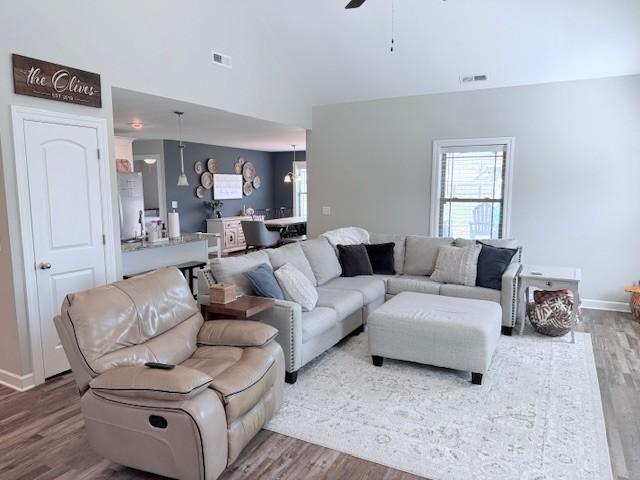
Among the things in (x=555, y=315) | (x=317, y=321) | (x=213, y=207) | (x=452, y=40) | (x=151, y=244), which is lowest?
(x=555, y=315)

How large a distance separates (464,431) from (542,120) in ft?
13.7

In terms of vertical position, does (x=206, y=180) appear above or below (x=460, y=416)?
above

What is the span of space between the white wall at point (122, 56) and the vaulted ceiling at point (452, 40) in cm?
55

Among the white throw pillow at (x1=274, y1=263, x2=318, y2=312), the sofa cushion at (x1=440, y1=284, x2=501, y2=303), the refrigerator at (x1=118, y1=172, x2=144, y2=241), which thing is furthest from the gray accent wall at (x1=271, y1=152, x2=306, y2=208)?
the white throw pillow at (x1=274, y1=263, x2=318, y2=312)

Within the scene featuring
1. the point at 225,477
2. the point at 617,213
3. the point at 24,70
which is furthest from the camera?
the point at 617,213

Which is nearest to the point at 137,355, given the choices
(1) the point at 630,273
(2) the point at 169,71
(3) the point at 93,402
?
(3) the point at 93,402

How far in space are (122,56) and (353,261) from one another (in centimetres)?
302

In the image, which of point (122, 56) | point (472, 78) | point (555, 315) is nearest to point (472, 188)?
point (472, 78)

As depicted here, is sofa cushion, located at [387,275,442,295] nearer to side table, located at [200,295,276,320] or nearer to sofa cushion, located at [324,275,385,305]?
sofa cushion, located at [324,275,385,305]

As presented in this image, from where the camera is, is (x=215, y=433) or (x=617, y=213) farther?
(x=617, y=213)

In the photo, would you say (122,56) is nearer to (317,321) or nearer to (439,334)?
(317,321)

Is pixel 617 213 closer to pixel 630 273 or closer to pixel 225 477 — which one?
pixel 630 273

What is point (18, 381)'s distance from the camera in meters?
3.32

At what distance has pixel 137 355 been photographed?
2436mm
